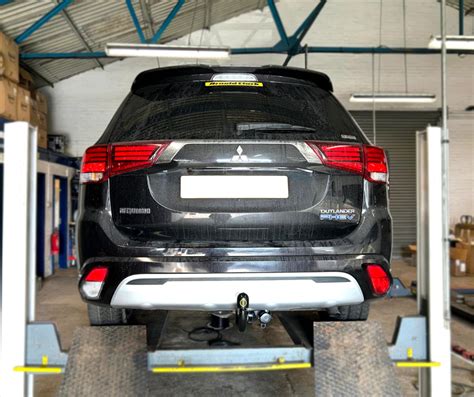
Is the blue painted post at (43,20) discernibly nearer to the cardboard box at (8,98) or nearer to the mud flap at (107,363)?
the cardboard box at (8,98)

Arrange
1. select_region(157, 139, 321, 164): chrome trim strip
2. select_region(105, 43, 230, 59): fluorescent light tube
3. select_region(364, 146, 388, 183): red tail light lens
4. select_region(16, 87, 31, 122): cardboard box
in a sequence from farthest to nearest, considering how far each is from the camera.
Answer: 1. select_region(16, 87, 31, 122): cardboard box
2. select_region(105, 43, 230, 59): fluorescent light tube
3. select_region(364, 146, 388, 183): red tail light lens
4. select_region(157, 139, 321, 164): chrome trim strip

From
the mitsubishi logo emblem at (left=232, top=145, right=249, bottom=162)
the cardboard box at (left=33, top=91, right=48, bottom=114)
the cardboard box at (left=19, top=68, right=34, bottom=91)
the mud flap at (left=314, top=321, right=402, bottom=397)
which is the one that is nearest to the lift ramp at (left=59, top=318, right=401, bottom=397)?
the mud flap at (left=314, top=321, right=402, bottom=397)

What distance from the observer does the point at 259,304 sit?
156 centimetres

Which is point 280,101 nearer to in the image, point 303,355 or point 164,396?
point 303,355

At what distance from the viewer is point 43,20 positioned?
5.96m

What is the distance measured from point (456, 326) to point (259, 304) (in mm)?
3270

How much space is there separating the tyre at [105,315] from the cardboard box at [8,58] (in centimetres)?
490

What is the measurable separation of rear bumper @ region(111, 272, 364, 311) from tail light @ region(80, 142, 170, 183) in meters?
0.42

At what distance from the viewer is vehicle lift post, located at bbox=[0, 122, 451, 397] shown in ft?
5.00

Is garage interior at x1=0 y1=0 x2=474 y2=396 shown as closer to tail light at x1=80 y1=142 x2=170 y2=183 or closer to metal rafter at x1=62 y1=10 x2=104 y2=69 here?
metal rafter at x1=62 y1=10 x2=104 y2=69

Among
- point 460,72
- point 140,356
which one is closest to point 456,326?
point 140,356

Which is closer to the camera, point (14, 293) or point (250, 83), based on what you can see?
point (14, 293)

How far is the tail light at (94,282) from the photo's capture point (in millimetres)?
1611

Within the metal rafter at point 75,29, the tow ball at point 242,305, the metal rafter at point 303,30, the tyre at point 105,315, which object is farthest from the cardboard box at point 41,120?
the tow ball at point 242,305
